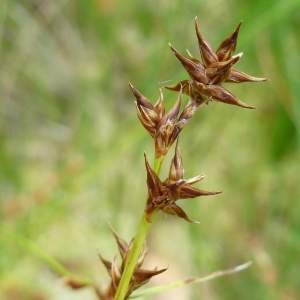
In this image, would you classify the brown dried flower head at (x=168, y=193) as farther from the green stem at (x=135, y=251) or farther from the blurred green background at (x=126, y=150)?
the blurred green background at (x=126, y=150)

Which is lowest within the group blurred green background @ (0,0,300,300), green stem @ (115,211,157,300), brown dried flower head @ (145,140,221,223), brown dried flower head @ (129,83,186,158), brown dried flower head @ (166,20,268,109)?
green stem @ (115,211,157,300)

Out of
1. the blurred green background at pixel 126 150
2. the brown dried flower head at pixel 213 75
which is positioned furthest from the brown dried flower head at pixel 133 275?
the blurred green background at pixel 126 150

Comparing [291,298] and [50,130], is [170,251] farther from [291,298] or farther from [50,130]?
[50,130]

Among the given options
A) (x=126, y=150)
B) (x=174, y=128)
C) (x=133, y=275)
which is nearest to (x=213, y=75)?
(x=174, y=128)

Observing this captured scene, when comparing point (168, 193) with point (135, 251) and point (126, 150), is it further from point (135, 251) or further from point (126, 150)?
point (126, 150)

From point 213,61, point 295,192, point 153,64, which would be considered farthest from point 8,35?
point 213,61

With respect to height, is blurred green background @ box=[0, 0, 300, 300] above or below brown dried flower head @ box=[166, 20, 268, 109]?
above

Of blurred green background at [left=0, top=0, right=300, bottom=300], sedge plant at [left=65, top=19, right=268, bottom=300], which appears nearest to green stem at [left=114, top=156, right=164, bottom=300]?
sedge plant at [left=65, top=19, right=268, bottom=300]

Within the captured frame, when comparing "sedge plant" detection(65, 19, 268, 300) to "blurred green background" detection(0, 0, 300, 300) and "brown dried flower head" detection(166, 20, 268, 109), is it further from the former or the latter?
"blurred green background" detection(0, 0, 300, 300)
